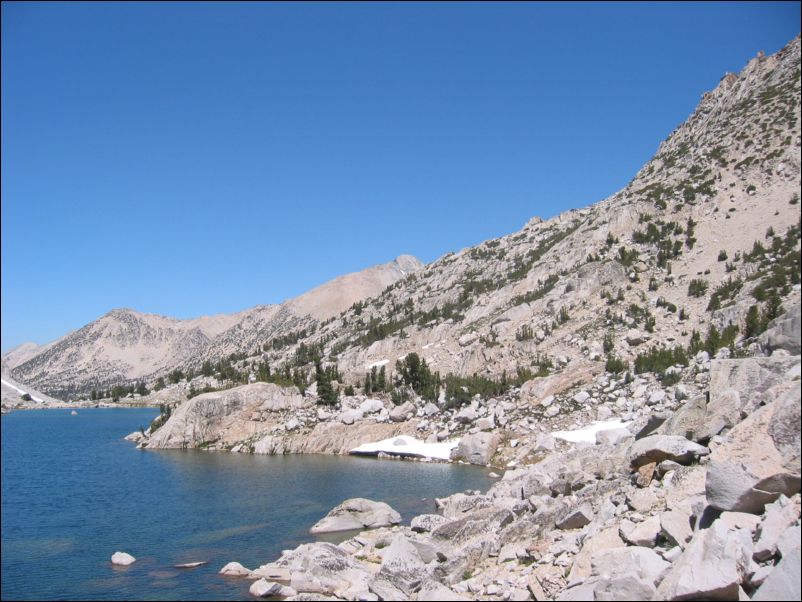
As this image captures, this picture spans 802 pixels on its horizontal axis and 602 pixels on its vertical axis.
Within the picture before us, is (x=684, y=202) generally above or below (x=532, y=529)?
above

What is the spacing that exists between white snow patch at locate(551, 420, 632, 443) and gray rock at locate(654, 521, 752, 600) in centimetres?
3374

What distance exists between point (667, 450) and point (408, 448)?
36.5m

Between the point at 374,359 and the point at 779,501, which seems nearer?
the point at 779,501

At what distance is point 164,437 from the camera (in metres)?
66.2

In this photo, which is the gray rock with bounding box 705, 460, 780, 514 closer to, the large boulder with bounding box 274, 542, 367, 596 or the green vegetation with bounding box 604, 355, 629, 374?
the large boulder with bounding box 274, 542, 367, 596

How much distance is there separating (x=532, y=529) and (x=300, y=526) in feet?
49.0

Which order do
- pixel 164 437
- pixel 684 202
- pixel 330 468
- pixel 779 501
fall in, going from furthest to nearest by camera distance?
pixel 684 202
pixel 164 437
pixel 330 468
pixel 779 501

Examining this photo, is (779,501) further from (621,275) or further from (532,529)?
(621,275)

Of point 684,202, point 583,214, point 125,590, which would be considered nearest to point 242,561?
point 125,590

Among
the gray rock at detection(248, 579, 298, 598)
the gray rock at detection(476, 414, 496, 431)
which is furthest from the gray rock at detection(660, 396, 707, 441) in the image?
the gray rock at detection(476, 414, 496, 431)

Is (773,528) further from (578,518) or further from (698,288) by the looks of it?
(698,288)

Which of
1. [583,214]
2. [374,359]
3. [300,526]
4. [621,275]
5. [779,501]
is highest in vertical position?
[583,214]

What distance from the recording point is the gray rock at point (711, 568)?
1162cm

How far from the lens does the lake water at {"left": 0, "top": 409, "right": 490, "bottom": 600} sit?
2255 cm
